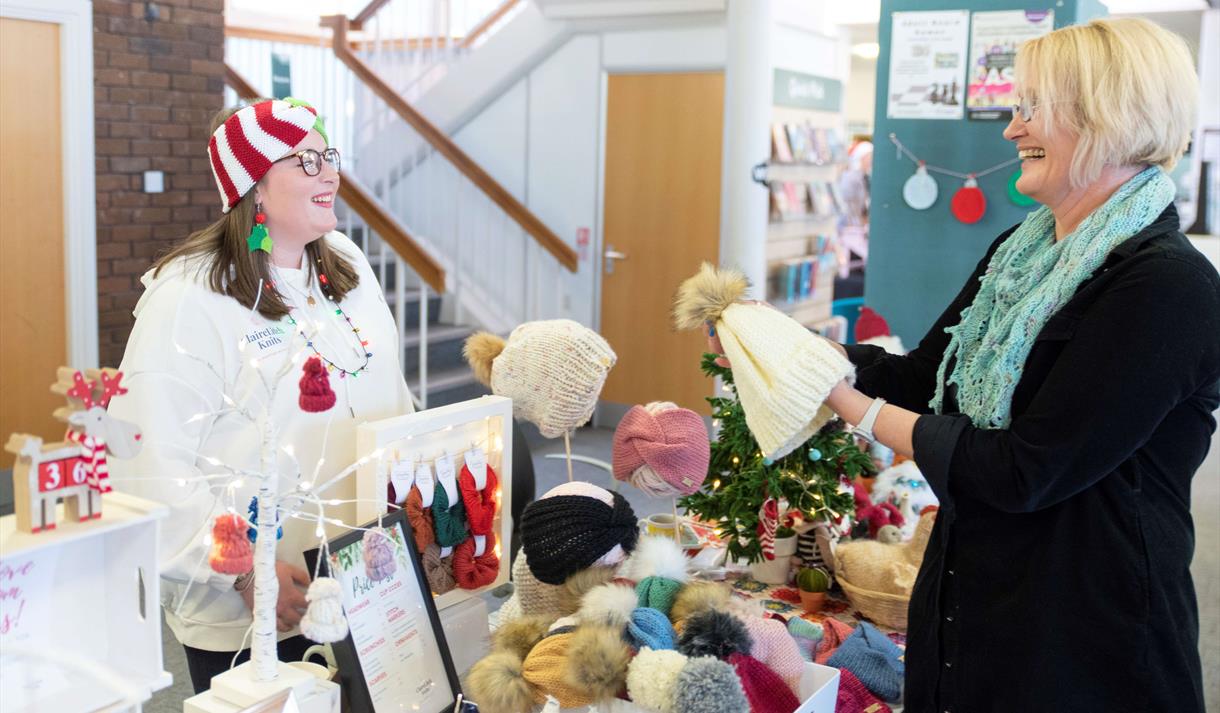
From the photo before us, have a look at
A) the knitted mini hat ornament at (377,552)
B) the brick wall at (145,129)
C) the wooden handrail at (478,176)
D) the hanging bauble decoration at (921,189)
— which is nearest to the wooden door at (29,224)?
the brick wall at (145,129)

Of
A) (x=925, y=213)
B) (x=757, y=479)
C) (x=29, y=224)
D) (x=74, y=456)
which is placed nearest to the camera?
(x=74, y=456)

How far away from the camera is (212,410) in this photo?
1478mm

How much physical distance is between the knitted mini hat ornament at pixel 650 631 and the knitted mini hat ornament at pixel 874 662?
426 mm

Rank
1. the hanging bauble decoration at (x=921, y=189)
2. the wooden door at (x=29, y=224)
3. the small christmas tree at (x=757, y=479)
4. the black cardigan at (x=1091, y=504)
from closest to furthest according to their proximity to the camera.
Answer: the black cardigan at (x=1091, y=504)
the small christmas tree at (x=757, y=479)
the hanging bauble decoration at (x=921, y=189)
the wooden door at (x=29, y=224)

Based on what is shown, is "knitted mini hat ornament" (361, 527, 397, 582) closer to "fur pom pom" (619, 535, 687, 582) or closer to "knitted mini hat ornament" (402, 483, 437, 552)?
"knitted mini hat ornament" (402, 483, 437, 552)

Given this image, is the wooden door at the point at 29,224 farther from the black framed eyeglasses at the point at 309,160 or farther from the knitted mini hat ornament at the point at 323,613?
the knitted mini hat ornament at the point at 323,613

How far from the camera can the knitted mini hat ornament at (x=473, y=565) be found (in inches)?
65.0

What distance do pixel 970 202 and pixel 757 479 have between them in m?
1.89

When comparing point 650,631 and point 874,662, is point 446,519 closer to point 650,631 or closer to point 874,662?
point 650,631

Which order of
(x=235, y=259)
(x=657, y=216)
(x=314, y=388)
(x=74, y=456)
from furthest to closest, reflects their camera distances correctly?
(x=657, y=216) < (x=235, y=259) < (x=314, y=388) < (x=74, y=456)

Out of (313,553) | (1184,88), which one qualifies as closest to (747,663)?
(313,553)

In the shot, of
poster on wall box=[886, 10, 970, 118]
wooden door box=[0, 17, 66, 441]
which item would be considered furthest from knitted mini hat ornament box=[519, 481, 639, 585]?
wooden door box=[0, 17, 66, 441]

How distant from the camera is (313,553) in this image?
4.40 feet

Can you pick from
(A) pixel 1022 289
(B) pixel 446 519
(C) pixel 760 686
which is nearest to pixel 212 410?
(B) pixel 446 519
